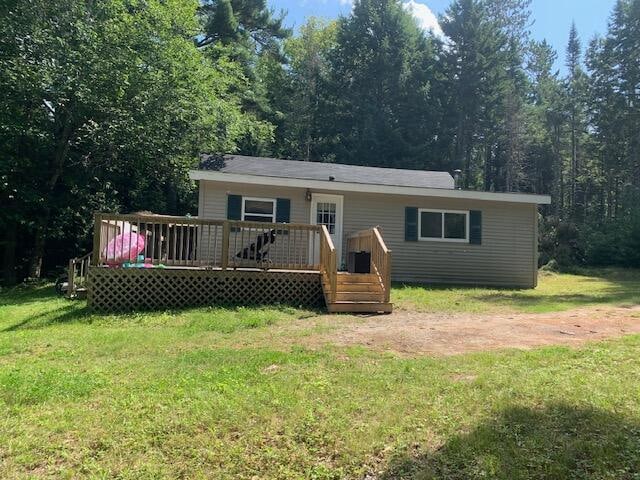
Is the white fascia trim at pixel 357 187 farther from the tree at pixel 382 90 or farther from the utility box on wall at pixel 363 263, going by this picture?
the tree at pixel 382 90

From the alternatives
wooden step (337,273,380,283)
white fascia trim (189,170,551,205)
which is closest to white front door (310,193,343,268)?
white fascia trim (189,170,551,205)

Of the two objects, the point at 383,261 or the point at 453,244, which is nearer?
the point at 383,261

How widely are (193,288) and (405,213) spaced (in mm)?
6693

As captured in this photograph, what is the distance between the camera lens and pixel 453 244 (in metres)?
13.2

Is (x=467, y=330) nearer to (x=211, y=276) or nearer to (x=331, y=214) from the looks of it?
(x=211, y=276)

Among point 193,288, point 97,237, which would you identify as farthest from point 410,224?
point 97,237

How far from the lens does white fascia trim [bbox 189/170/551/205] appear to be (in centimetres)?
1141

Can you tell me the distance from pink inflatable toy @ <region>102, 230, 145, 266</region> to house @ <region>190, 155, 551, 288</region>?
12.0ft

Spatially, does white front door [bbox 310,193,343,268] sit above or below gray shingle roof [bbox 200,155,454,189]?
below

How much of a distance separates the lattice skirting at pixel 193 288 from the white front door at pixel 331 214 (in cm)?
384

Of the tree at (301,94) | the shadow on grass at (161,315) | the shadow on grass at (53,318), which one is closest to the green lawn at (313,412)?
the shadow on grass at (161,315)

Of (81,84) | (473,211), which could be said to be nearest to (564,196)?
(473,211)

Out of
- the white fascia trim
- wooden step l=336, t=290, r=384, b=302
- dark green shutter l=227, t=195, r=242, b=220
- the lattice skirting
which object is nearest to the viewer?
the lattice skirting

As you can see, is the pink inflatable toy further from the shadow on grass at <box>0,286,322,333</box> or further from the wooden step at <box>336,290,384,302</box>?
the wooden step at <box>336,290,384,302</box>
